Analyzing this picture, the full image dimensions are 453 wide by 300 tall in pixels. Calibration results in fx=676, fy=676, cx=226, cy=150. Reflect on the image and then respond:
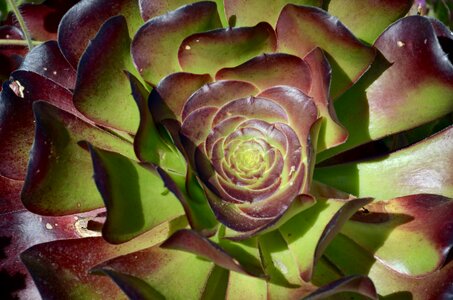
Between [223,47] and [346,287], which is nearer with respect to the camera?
[346,287]

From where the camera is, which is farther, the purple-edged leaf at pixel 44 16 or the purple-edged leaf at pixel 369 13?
the purple-edged leaf at pixel 44 16

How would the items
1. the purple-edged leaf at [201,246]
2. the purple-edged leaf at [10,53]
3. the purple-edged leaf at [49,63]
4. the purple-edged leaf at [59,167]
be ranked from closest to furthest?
1. the purple-edged leaf at [201,246]
2. the purple-edged leaf at [59,167]
3. the purple-edged leaf at [49,63]
4. the purple-edged leaf at [10,53]

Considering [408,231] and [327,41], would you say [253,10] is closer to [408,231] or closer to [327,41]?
[327,41]

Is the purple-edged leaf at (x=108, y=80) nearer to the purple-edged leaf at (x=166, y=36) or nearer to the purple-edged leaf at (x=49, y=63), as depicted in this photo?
the purple-edged leaf at (x=166, y=36)

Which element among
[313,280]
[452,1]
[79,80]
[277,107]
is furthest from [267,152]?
[452,1]

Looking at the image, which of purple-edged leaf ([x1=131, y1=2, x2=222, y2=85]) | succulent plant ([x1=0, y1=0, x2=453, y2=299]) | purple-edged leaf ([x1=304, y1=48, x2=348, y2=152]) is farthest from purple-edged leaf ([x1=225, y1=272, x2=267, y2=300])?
purple-edged leaf ([x1=131, y1=2, x2=222, y2=85])

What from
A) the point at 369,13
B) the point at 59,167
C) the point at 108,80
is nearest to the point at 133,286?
the point at 59,167

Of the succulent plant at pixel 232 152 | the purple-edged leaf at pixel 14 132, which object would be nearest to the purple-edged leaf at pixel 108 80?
the succulent plant at pixel 232 152
